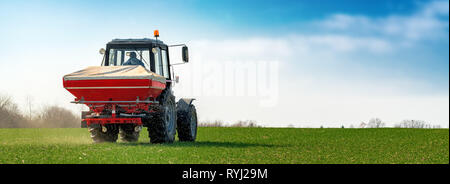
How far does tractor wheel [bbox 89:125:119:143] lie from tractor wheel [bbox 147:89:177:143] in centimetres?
148

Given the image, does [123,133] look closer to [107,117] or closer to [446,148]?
[107,117]

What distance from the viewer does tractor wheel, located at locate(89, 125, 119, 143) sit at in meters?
14.0

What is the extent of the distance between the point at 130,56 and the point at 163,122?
92.7 inches

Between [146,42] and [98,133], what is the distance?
2928 millimetres

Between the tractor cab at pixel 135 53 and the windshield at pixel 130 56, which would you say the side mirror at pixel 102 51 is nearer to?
the tractor cab at pixel 135 53

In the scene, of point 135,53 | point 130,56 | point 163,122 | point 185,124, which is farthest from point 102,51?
point 185,124

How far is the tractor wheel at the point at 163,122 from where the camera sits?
41.7ft

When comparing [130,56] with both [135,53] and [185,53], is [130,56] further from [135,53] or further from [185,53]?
[185,53]

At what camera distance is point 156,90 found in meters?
12.4

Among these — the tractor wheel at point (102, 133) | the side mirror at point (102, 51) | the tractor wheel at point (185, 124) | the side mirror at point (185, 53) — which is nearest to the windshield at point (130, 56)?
the side mirror at point (102, 51)

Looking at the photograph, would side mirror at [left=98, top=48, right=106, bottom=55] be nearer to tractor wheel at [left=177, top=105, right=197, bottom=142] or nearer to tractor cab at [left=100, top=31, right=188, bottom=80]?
tractor cab at [left=100, top=31, right=188, bottom=80]

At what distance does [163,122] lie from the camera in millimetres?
12773

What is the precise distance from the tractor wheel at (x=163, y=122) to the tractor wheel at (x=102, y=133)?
4.84 ft
